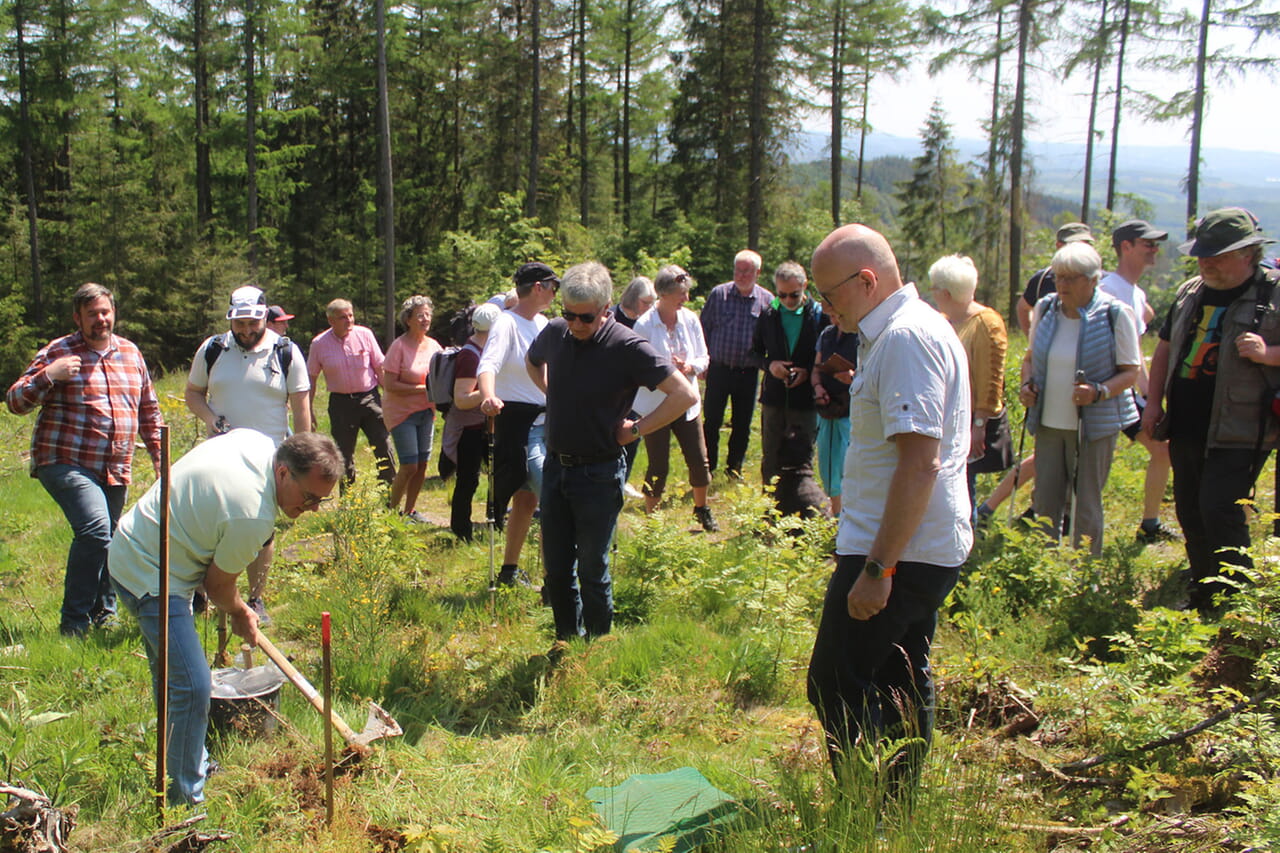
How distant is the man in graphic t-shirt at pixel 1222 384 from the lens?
452cm

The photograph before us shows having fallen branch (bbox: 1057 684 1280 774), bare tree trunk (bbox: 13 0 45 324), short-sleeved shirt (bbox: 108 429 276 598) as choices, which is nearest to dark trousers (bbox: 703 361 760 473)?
fallen branch (bbox: 1057 684 1280 774)

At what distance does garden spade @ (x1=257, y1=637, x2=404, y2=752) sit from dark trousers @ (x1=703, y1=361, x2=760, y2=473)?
477 cm

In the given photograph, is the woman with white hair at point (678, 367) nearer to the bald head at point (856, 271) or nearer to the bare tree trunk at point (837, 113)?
the bald head at point (856, 271)

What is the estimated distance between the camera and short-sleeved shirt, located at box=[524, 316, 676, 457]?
13.9ft

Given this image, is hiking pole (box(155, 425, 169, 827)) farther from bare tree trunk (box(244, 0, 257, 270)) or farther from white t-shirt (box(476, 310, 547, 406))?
bare tree trunk (box(244, 0, 257, 270))

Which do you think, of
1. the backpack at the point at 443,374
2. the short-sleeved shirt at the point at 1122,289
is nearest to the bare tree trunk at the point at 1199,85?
→ the short-sleeved shirt at the point at 1122,289

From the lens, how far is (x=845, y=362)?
578 cm

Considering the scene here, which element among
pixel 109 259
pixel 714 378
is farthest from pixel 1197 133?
pixel 109 259

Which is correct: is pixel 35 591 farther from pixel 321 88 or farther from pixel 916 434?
pixel 321 88

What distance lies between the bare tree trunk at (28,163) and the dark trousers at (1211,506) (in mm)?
36017

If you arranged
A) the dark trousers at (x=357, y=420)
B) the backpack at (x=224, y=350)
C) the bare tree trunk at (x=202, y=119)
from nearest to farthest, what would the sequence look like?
the backpack at (x=224, y=350) → the dark trousers at (x=357, y=420) → the bare tree trunk at (x=202, y=119)

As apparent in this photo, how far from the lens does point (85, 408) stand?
16.0ft

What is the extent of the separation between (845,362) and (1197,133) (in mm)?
24135

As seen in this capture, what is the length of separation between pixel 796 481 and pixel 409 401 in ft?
10.5
